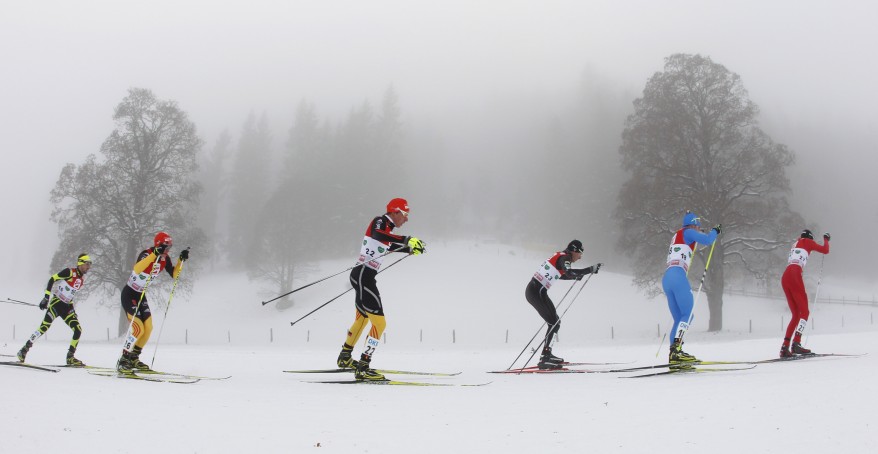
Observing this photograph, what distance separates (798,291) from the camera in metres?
9.42

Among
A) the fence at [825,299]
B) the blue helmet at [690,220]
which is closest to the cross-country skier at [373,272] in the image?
the blue helmet at [690,220]

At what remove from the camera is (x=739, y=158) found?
22938 millimetres

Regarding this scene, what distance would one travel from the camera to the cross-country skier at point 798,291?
30.4 feet

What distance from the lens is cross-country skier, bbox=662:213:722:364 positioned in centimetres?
818

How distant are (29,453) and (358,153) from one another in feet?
157

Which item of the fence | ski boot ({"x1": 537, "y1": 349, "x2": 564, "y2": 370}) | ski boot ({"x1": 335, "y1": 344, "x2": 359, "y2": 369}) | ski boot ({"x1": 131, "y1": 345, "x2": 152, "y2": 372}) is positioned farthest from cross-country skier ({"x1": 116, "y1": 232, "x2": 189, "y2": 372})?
the fence

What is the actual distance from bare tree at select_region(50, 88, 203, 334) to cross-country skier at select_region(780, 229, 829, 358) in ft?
78.9

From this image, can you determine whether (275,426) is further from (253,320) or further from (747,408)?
(253,320)

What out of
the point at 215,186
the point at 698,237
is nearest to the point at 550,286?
the point at 698,237

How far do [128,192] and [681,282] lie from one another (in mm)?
25875

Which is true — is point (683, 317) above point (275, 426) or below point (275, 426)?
above

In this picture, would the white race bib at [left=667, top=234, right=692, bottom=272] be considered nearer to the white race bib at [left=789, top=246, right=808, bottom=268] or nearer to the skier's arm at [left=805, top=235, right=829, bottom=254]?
the white race bib at [left=789, top=246, right=808, bottom=268]

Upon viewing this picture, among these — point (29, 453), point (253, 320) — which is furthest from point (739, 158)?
point (253, 320)

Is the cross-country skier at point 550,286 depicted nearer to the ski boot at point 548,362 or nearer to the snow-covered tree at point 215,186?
the ski boot at point 548,362
